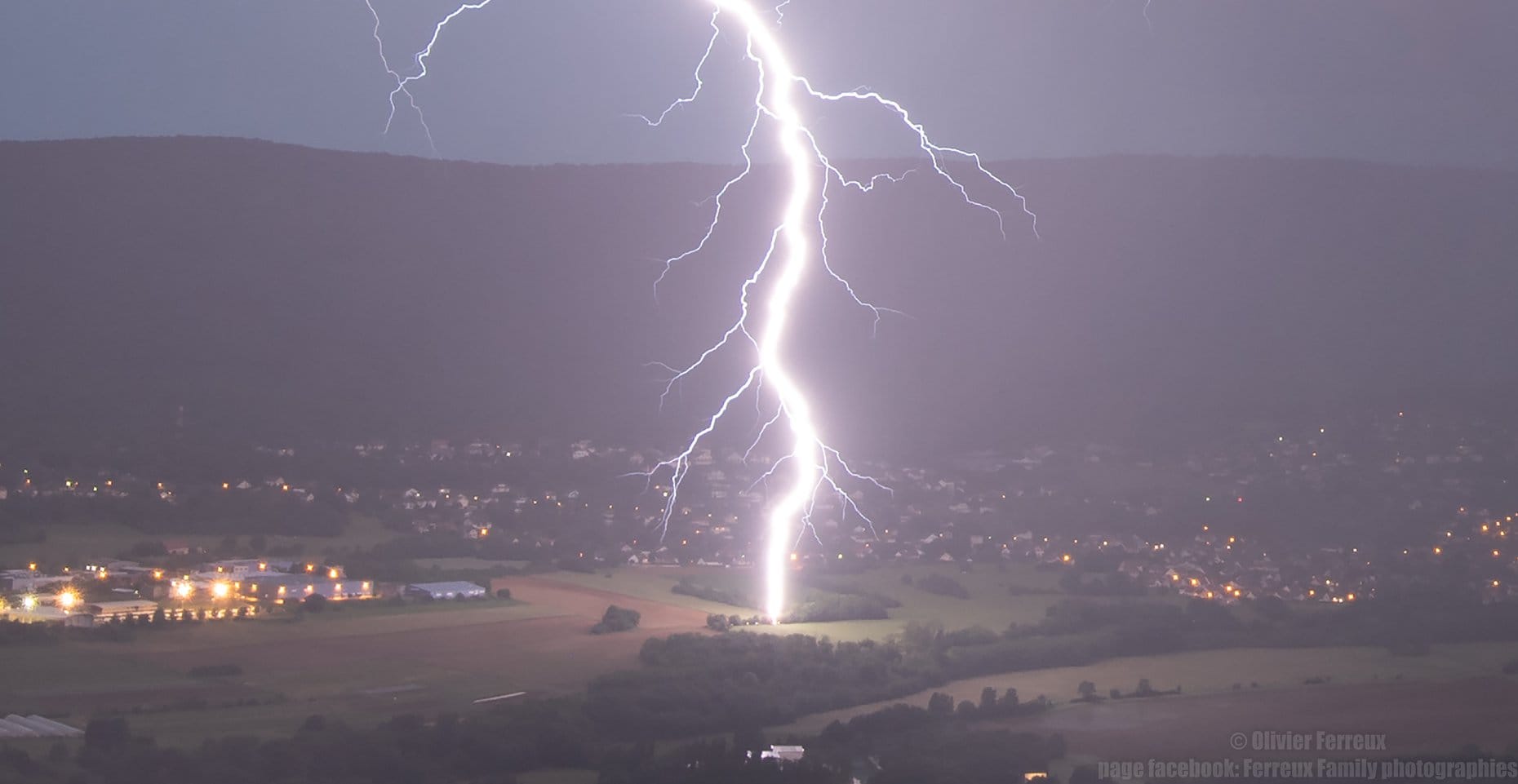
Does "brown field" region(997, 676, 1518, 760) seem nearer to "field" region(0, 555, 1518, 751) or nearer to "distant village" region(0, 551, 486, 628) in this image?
"field" region(0, 555, 1518, 751)

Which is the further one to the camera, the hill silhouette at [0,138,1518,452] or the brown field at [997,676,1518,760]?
the hill silhouette at [0,138,1518,452]

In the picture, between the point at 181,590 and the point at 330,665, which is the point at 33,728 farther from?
the point at 181,590

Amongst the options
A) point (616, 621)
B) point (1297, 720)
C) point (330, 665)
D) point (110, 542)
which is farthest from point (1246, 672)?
point (110, 542)

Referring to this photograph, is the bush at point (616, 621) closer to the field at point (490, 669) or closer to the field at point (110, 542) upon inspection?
the field at point (490, 669)

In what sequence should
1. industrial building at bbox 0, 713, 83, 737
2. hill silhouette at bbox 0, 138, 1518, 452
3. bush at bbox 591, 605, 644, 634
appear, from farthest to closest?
hill silhouette at bbox 0, 138, 1518, 452, bush at bbox 591, 605, 644, 634, industrial building at bbox 0, 713, 83, 737

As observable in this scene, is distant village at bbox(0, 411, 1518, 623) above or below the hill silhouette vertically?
below

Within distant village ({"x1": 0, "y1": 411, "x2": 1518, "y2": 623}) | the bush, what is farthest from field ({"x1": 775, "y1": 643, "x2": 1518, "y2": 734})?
the bush
